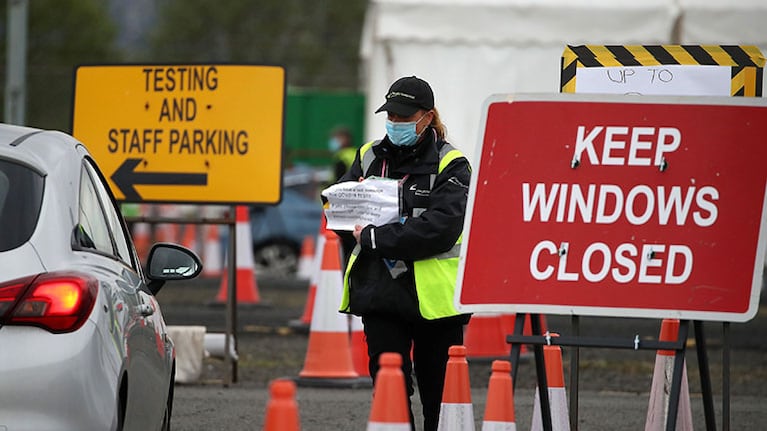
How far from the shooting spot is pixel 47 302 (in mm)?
5262

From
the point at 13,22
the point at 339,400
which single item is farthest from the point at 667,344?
the point at 13,22

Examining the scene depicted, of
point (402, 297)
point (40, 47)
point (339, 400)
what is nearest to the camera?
point (402, 297)

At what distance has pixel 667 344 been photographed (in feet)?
20.6

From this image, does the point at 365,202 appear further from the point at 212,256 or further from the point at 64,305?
the point at 212,256

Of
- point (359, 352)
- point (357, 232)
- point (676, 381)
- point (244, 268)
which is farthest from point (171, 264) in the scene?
point (244, 268)

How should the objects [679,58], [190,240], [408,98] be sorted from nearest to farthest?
[408,98], [679,58], [190,240]

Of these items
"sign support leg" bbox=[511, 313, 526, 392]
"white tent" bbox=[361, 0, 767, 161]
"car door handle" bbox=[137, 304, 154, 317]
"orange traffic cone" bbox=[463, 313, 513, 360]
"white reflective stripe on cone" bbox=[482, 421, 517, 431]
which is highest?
"white tent" bbox=[361, 0, 767, 161]

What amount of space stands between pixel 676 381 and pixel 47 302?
2334 millimetres

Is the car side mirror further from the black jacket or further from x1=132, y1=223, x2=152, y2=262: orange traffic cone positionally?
x1=132, y1=223, x2=152, y2=262: orange traffic cone

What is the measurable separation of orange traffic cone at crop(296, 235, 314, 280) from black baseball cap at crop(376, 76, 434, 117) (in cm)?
1690

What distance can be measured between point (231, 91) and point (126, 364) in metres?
5.96

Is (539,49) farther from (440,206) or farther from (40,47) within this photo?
(40,47)

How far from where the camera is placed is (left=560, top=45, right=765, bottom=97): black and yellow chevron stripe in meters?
8.07

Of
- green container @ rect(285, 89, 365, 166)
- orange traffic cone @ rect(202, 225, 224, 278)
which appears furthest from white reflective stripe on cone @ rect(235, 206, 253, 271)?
green container @ rect(285, 89, 365, 166)
